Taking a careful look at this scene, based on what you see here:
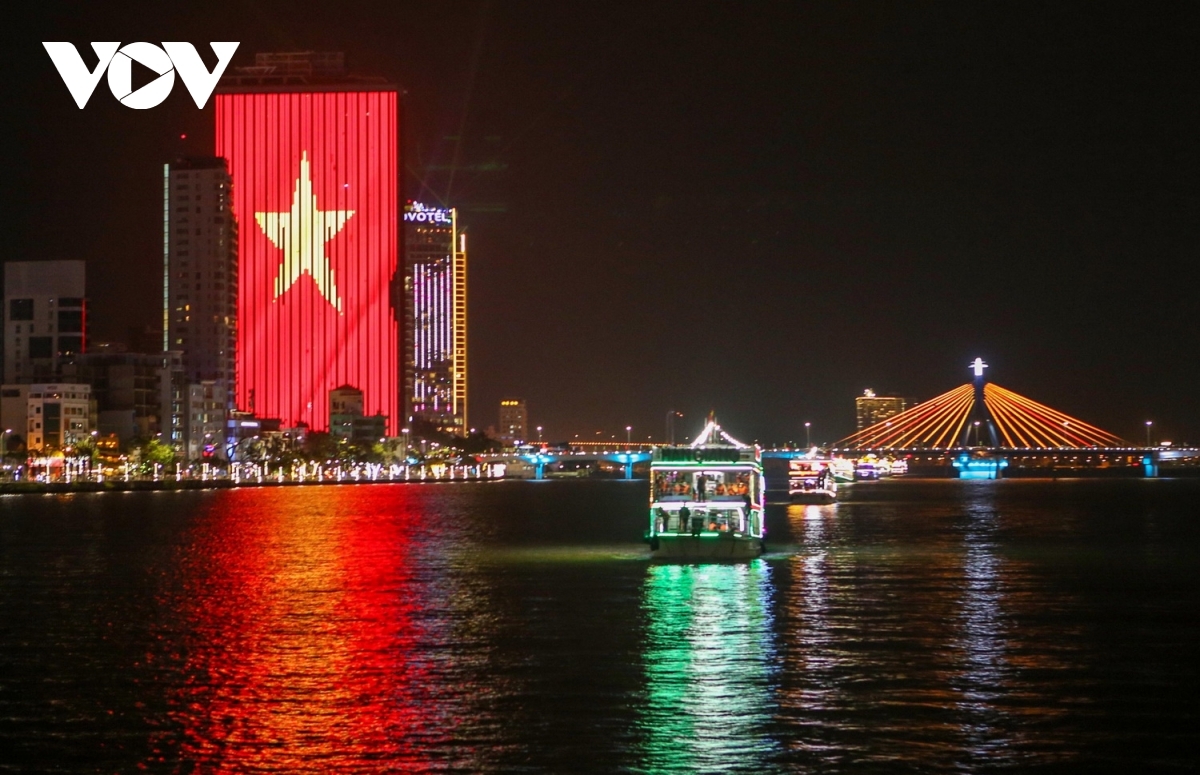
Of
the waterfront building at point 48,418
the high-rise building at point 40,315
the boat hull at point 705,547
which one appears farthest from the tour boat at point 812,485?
the high-rise building at point 40,315

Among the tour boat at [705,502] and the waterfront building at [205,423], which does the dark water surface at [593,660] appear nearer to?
the tour boat at [705,502]

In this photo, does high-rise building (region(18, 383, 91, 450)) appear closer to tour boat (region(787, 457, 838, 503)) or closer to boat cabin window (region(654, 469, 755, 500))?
tour boat (region(787, 457, 838, 503))

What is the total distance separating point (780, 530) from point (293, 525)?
84.3 ft

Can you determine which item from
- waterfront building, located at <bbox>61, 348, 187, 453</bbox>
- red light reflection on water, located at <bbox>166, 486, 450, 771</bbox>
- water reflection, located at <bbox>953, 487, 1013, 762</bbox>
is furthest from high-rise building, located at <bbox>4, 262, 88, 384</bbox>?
water reflection, located at <bbox>953, 487, 1013, 762</bbox>

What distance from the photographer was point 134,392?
575ft

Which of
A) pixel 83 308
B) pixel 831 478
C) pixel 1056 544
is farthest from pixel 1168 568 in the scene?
pixel 83 308

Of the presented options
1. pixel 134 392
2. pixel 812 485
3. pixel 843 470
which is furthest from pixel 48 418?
pixel 843 470

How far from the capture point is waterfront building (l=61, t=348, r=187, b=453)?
17388cm

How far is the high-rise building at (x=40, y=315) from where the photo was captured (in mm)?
184750

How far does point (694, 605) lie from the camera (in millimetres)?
37156

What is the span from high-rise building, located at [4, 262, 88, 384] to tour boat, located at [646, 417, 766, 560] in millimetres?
148491

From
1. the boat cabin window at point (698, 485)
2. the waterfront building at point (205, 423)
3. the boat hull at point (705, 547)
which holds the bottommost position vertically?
the boat hull at point (705, 547)

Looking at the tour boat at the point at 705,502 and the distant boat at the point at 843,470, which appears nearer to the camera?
the tour boat at the point at 705,502

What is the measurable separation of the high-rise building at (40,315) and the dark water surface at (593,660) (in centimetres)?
13370
